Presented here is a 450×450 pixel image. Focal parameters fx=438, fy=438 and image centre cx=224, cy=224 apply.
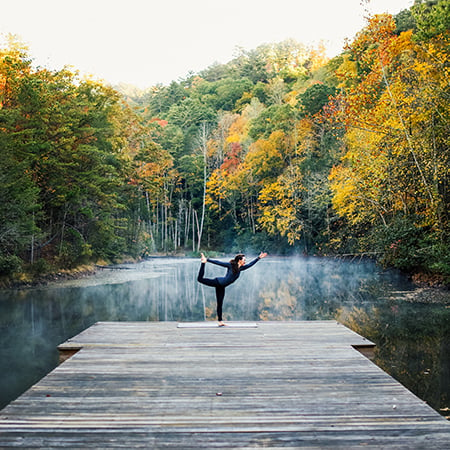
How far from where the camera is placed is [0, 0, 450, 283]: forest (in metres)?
14.6

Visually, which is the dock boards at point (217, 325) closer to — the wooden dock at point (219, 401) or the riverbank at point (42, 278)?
the wooden dock at point (219, 401)

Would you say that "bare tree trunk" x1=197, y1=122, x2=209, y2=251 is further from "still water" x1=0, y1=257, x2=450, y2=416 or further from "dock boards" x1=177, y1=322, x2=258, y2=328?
"dock boards" x1=177, y1=322, x2=258, y2=328

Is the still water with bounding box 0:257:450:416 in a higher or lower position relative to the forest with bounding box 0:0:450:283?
lower

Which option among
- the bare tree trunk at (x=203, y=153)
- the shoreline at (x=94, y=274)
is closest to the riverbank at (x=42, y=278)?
the shoreline at (x=94, y=274)

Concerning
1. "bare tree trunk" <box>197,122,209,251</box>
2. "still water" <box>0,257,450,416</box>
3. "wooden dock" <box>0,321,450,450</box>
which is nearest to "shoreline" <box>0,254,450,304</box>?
"still water" <box>0,257,450,416</box>

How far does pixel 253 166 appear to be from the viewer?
33000mm

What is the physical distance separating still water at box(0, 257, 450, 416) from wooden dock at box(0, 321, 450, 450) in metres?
1.41

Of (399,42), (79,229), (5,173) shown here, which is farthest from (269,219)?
(5,173)

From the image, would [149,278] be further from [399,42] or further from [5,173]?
[399,42]

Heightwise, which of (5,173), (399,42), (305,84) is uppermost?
(305,84)

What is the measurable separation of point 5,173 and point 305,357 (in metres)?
13.6

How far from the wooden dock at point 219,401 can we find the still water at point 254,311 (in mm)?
1413

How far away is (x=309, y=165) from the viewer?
28.7 m

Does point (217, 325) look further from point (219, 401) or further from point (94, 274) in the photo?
point (94, 274)
